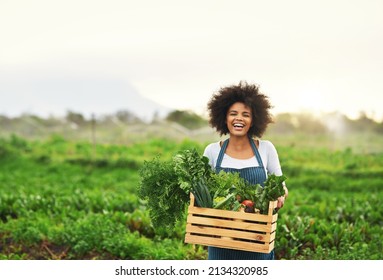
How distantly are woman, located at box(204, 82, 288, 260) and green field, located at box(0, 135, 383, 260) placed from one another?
0.50m

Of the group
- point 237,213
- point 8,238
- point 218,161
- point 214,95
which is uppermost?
point 214,95

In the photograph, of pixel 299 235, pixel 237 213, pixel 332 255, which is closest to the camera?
pixel 237 213

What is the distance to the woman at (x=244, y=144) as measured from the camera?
10.9 ft

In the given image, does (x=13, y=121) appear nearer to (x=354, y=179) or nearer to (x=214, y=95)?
(x=354, y=179)

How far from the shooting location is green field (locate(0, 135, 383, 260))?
5191 mm

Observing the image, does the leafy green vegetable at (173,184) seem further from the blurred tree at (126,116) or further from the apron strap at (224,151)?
the blurred tree at (126,116)

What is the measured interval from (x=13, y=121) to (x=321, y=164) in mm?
6341

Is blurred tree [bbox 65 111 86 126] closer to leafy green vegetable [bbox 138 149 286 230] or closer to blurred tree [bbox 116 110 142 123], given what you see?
blurred tree [bbox 116 110 142 123]

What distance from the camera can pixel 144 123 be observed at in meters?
12.6

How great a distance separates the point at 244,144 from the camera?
337cm

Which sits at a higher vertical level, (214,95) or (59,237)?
(214,95)
